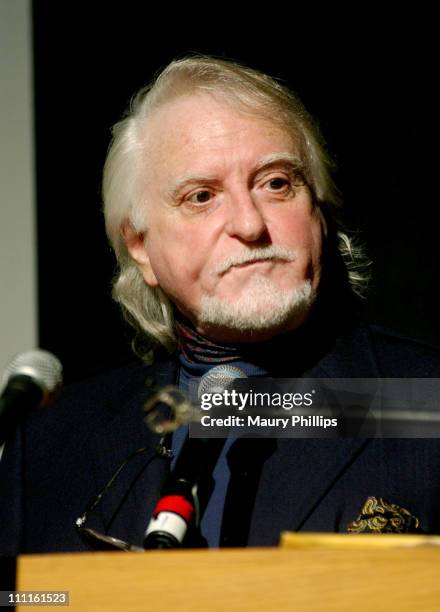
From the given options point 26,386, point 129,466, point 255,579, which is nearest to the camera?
point 255,579

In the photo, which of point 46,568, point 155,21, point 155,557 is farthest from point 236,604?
point 155,21

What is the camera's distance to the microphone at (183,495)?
1076 millimetres

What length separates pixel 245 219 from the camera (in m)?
1.60

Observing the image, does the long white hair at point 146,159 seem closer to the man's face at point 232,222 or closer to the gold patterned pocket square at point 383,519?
the man's face at point 232,222

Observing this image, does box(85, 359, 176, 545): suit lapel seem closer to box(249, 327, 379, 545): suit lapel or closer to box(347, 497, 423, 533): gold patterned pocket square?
box(249, 327, 379, 545): suit lapel

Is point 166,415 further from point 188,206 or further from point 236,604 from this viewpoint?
point 236,604

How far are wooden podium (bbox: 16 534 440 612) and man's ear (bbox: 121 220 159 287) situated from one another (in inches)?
45.6

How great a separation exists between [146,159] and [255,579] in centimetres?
124

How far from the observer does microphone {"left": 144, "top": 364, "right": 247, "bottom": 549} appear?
1076 millimetres

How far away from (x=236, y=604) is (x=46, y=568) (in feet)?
0.68

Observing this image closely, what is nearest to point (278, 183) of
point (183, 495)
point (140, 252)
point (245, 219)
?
point (245, 219)

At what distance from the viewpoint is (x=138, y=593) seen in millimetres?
838

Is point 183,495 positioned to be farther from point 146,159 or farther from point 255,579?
point 146,159

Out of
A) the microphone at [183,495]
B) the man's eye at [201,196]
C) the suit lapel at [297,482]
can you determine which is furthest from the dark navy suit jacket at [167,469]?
the man's eye at [201,196]
